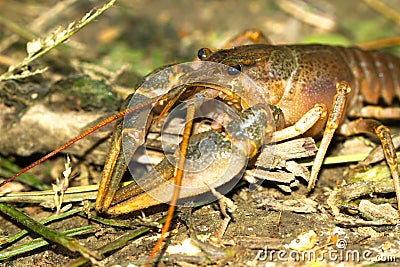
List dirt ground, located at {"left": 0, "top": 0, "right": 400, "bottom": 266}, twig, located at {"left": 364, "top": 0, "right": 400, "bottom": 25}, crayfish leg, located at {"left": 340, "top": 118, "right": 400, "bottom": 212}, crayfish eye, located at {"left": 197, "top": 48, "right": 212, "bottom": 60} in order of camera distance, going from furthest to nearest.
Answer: twig, located at {"left": 364, "top": 0, "right": 400, "bottom": 25}
crayfish eye, located at {"left": 197, "top": 48, "right": 212, "bottom": 60}
crayfish leg, located at {"left": 340, "top": 118, "right": 400, "bottom": 212}
dirt ground, located at {"left": 0, "top": 0, "right": 400, "bottom": 266}

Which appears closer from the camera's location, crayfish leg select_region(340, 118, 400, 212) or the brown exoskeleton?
the brown exoskeleton

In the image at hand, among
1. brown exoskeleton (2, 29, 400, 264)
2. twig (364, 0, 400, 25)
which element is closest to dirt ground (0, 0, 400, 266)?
twig (364, 0, 400, 25)

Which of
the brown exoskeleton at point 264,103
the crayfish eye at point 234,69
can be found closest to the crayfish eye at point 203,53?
the brown exoskeleton at point 264,103

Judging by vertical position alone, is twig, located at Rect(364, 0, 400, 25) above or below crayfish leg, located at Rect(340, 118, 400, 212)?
above

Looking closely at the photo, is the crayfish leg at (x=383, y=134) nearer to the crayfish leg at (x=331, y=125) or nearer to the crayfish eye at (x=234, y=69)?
the crayfish leg at (x=331, y=125)

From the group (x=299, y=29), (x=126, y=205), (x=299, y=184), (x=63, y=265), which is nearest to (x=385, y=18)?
(x=299, y=29)

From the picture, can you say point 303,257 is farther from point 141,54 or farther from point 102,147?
point 141,54

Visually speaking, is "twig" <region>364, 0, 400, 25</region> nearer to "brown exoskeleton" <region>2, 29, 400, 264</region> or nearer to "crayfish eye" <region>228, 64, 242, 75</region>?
"brown exoskeleton" <region>2, 29, 400, 264</region>
